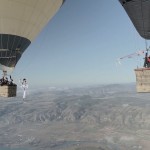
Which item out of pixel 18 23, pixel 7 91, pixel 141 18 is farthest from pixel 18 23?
pixel 141 18

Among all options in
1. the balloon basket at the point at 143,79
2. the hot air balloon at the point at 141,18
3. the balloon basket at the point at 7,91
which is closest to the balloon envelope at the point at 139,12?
the hot air balloon at the point at 141,18

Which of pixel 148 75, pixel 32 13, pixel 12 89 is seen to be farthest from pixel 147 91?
pixel 32 13

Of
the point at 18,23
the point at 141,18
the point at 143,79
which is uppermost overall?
the point at 18,23

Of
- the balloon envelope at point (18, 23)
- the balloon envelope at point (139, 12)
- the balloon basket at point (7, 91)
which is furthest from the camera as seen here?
the balloon envelope at point (18, 23)

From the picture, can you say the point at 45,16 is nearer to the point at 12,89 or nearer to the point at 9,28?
the point at 9,28

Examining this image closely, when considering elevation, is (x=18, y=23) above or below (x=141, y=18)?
above

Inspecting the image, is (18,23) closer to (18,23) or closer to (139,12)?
(18,23)

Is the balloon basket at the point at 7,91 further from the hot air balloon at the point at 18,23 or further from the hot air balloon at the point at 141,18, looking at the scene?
the hot air balloon at the point at 141,18

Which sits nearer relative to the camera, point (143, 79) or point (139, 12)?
point (143, 79)
